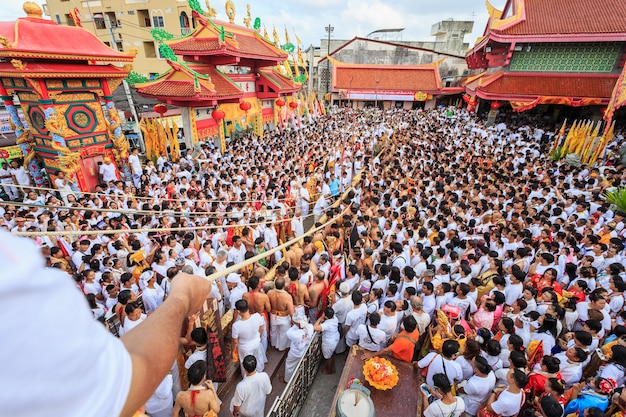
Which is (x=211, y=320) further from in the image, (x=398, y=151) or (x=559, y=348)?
(x=398, y=151)

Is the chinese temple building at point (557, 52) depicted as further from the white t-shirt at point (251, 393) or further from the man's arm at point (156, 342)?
the man's arm at point (156, 342)

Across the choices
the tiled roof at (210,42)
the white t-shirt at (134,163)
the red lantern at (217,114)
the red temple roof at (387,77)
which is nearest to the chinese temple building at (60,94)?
the white t-shirt at (134,163)

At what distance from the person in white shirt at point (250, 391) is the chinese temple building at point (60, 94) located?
9.69m

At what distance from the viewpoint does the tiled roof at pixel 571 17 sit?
15828 mm

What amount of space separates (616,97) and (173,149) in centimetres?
1783

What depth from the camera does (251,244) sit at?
7.12m

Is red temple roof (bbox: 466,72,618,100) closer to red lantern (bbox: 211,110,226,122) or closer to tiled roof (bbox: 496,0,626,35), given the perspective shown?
tiled roof (bbox: 496,0,626,35)

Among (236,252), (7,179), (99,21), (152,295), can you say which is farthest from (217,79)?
(99,21)

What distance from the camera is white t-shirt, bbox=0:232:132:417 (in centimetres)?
54

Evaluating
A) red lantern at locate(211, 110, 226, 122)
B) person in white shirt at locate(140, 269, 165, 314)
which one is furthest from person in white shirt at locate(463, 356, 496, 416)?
red lantern at locate(211, 110, 226, 122)

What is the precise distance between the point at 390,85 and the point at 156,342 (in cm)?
3817

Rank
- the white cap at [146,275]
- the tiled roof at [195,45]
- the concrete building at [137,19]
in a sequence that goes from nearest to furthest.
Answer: the white cap at [146,275], the tiled roof at [195,45], the concrete building at [137,19]

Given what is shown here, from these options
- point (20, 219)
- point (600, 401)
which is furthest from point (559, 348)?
point (20, 219)

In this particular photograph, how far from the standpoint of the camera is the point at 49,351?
59cm
